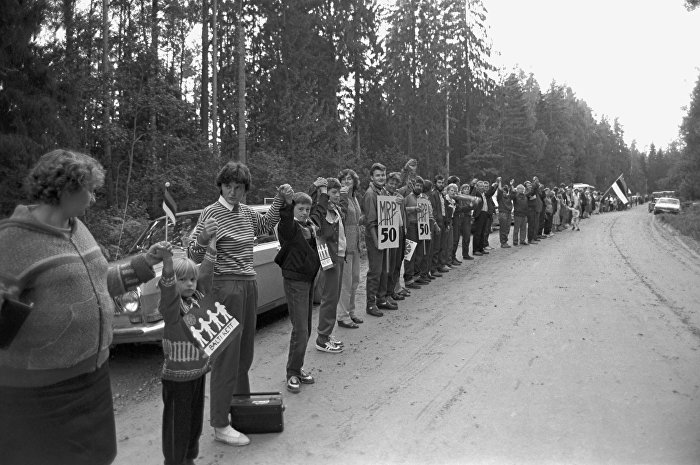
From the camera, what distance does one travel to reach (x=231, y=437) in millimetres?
4414

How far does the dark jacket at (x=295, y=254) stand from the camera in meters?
5.29

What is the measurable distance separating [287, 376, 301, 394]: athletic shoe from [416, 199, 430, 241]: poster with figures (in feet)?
19.7

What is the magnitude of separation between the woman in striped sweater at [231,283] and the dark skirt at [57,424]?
1.70 metres

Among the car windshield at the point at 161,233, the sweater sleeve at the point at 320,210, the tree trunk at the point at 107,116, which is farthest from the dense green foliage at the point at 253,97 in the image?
the sweater sleeve at the point at 320,210

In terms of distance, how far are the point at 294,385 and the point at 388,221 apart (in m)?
4.14

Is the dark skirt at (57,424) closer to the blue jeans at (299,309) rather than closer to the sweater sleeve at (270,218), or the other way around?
the sweater sleeve at (270,218)

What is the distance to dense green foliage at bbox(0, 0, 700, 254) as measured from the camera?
1038 centimetres

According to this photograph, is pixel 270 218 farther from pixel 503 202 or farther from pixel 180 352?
pixel 503 202

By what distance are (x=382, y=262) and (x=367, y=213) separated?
A: 33.7 inches

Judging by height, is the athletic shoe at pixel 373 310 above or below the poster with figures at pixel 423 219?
below

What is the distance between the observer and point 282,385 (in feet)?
19.0

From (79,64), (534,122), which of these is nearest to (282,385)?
(79,64)

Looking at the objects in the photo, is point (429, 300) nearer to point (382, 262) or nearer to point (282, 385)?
point (382, 262)

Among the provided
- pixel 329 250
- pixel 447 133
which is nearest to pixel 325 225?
pixel 329 250
